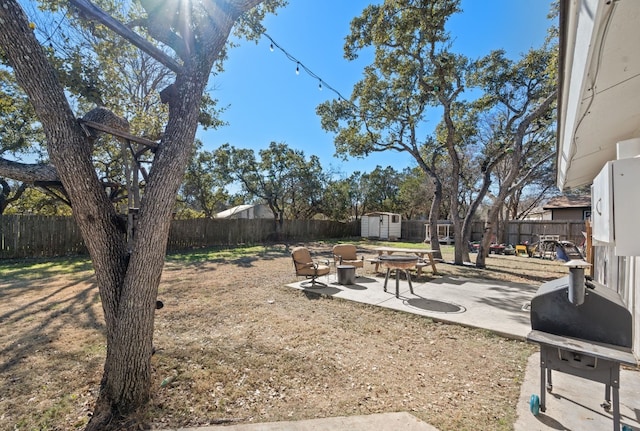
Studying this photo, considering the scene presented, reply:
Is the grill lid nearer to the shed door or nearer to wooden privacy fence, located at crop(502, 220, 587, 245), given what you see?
wooden privacy fence, located at crop(502, 220, 587, 245)

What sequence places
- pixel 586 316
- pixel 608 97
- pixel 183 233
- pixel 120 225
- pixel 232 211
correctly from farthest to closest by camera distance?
pixel 232 211 < pixel 183 233 < pixel 120 225 < pixel 586 316 < pixel 608 97

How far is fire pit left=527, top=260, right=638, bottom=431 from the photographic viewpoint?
1939mm

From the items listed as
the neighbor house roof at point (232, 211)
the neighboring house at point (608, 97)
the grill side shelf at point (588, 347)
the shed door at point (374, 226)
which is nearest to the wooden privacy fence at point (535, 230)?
the shed door at point (374, 226)

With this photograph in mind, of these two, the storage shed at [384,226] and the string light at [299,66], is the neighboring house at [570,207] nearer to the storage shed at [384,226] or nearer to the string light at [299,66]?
the storage shed at [384,226]

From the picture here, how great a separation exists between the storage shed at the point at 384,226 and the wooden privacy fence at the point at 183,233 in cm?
→ 228

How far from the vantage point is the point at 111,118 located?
2439 millimetres

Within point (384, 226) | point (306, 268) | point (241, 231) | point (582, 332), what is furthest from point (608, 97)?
point (384, 226)

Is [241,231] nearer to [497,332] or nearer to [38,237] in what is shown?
[38,237]

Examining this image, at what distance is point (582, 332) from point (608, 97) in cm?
165

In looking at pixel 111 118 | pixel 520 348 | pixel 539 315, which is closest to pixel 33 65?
pixel 111 118

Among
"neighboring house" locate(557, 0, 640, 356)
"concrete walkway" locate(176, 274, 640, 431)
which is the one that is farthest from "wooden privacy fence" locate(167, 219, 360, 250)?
"neighboring house" locate(557, 0, 640, 356)

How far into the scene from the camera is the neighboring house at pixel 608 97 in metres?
1.15

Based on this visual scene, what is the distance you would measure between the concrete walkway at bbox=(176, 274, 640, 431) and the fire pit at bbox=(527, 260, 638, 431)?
150mm

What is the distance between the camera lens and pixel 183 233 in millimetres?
14062
